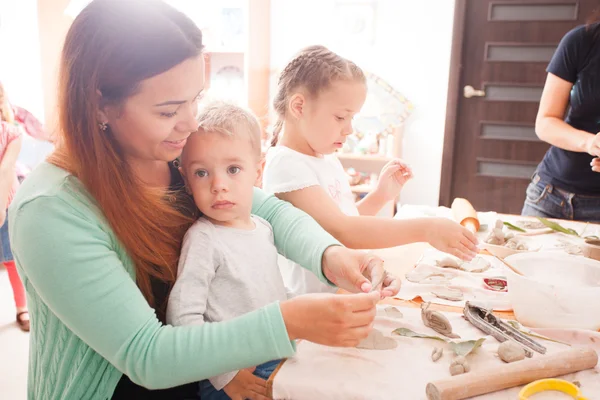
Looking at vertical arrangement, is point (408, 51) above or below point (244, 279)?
above

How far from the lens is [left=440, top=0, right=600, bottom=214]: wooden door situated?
11.4ft

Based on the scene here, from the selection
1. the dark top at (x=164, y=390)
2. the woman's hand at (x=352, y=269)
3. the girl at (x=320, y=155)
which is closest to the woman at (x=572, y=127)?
the girl at (x=320, y=155)

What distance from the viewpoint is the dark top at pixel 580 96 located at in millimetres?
1744

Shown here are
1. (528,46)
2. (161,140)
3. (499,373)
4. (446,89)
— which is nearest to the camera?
(499,373)

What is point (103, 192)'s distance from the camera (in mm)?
795

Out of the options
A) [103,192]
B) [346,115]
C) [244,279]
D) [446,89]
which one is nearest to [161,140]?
[103,192]

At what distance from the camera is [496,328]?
2.92 feet

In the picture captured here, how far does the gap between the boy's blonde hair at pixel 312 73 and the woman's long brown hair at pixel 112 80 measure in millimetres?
510

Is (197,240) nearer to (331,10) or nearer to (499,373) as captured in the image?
(499,373)

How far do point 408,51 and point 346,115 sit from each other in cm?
270

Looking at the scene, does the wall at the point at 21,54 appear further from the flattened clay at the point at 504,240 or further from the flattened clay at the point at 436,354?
the flattened clay at the point at 436,354

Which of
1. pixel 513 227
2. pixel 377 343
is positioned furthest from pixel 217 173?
pixel 513 227

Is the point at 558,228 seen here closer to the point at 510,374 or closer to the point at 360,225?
the point at 360,225

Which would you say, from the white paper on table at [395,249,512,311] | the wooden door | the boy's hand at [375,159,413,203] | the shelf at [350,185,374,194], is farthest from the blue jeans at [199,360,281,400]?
the wooden door
